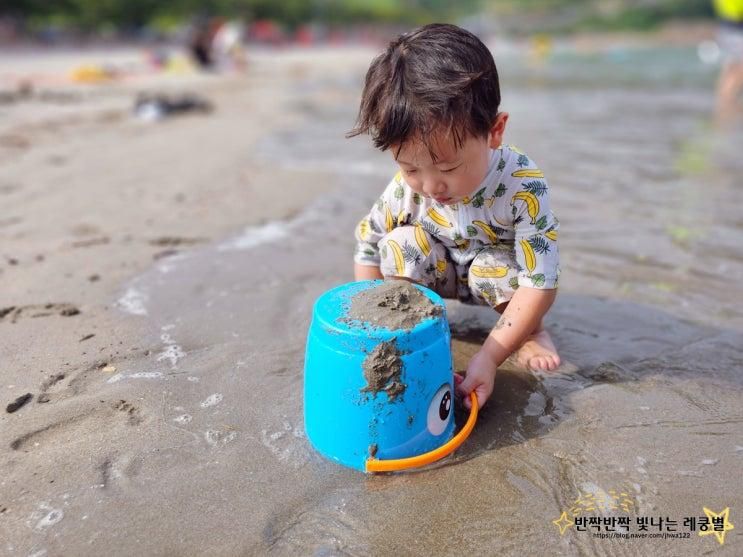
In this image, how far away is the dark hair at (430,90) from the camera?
1.58 metres

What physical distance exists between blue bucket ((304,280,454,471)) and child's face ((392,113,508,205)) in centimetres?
33

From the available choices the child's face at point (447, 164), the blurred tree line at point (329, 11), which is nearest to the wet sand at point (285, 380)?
the child's face at point (447, 164)

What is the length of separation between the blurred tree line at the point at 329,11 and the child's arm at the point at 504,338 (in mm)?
29783

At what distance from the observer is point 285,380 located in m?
1.95

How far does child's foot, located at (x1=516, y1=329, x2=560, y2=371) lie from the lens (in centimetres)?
204

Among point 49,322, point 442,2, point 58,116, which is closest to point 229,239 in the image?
point 49,322

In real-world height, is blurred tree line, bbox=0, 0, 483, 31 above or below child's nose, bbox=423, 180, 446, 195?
above

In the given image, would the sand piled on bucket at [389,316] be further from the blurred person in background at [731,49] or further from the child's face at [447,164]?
the blurred person in background at [731,49]

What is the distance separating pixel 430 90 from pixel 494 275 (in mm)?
668

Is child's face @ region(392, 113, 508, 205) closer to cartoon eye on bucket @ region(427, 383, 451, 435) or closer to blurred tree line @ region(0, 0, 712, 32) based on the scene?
cartoon eye on bucket @ region(427, 383, 451, 435)

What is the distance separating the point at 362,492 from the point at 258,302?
45.0 inches

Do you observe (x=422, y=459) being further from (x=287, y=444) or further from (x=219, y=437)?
(x=219, y=437)

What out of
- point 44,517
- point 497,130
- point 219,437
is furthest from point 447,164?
point 44,517

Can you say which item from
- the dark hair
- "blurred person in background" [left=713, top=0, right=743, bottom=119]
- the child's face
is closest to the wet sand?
the child's face
